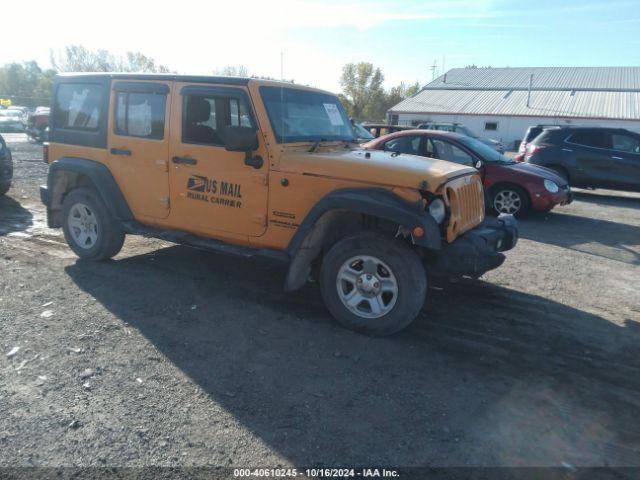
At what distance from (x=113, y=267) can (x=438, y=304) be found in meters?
3.73

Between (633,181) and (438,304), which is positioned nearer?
(438,304)

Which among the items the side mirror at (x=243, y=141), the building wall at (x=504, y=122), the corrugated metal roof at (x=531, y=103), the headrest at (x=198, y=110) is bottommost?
the side mirror at (x=243, y=141)

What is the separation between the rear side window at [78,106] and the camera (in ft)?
17.9

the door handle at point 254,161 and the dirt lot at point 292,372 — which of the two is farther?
the door handle at point 254,161

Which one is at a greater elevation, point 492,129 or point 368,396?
point 492,129

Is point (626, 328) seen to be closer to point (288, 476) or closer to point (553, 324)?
point (553, 324)

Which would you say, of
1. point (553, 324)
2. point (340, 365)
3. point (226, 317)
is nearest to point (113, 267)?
point (226, 317)

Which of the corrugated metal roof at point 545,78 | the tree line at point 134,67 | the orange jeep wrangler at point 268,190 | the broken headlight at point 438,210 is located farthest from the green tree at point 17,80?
the broken headlight at point 438,210

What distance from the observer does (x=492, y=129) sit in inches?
1535

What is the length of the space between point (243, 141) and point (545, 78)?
4570cm

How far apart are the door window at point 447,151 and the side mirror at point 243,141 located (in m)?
5.45

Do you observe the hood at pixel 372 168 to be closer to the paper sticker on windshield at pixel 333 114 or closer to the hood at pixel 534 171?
the paper sticker on windshield at pixel 333 114

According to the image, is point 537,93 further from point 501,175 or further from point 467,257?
point 467,257

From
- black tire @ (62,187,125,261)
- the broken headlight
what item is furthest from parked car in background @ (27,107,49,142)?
the broken headlight
